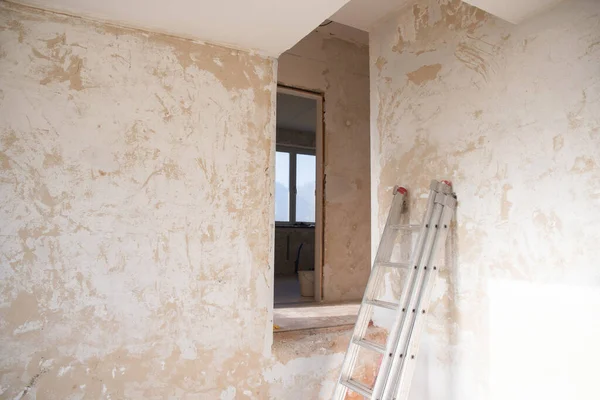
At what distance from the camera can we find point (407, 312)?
206cm

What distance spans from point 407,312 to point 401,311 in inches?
1.2

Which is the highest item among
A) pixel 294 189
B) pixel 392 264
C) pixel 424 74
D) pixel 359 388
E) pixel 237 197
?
pixel 424 74

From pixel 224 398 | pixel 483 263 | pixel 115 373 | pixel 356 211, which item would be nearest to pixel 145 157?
pixel 115 373

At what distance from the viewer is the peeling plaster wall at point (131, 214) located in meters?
1.84

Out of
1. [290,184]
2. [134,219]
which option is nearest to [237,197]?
[134,219]

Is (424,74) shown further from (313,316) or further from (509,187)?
(313,316)

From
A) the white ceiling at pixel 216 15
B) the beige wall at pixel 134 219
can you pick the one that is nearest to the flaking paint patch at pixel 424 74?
the white ceiling at pixel 216 15

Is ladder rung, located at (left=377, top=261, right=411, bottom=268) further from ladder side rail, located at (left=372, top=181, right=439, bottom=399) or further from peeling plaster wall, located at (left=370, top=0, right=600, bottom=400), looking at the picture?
peeling plaster wall, located at (left=370, top=0, right=600, bottom=400)

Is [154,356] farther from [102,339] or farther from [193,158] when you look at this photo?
[193,158]

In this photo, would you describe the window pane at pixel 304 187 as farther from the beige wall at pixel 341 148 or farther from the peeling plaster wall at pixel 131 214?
the peeling plaster wall at pixel 131 214

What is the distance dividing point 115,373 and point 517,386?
186 cm

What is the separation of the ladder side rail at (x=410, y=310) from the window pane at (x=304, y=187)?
685 cm

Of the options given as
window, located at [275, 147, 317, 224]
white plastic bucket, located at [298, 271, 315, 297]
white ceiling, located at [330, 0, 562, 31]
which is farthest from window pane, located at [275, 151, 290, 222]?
white ceiling, located at [330, 0, 562, 31]

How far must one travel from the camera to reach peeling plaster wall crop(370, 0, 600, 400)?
1.71m
